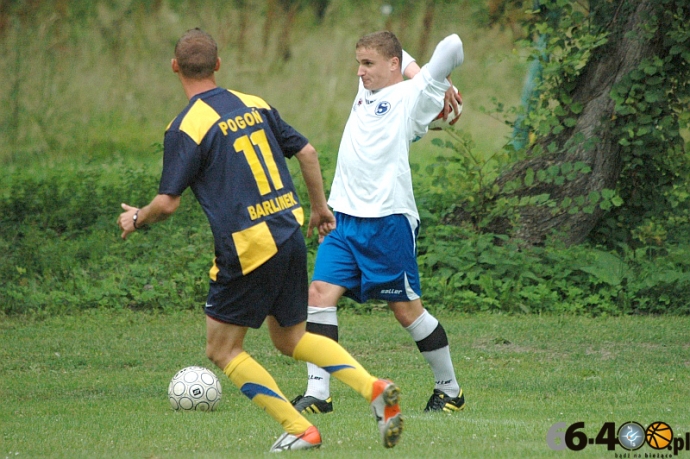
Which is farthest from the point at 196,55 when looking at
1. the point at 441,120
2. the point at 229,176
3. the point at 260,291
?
the point at 441,120

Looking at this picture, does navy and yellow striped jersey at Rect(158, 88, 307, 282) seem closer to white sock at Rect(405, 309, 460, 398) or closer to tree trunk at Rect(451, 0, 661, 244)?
white sock at Rect(405, 309, 460, 398)

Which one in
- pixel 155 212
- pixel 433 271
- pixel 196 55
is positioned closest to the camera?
pixel 155 212

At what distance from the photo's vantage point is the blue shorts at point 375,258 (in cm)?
600

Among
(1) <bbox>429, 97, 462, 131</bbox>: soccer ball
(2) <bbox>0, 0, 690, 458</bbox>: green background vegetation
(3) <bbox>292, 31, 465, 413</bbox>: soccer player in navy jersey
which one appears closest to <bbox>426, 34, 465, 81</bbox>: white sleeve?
(3) <bbox>292, 31, 465, 413</bbox>: soccer player in navy jersey

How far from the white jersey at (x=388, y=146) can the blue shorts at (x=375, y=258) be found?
7 centimetres

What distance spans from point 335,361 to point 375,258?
48.1 inches

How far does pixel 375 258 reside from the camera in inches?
237

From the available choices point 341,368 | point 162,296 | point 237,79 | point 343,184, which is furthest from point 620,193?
point 237,79

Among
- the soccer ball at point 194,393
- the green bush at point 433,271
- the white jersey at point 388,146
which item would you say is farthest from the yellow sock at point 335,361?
the green bush at point 433,271

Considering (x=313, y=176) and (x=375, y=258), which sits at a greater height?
(x=313, y=176)

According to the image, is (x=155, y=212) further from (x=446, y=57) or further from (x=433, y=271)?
(x=433, y=271)

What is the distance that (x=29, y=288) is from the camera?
10500mm

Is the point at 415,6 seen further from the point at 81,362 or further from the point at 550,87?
the point at 81,362

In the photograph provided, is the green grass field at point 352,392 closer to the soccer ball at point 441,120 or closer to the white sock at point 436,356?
the white sock at point 436,356
